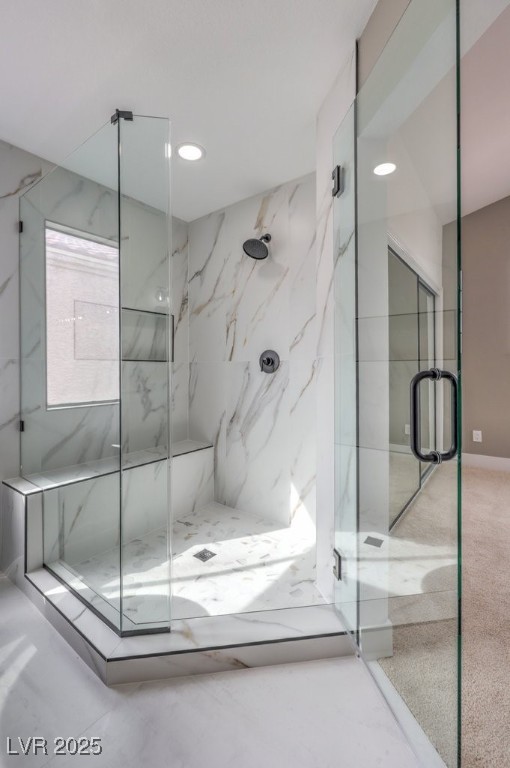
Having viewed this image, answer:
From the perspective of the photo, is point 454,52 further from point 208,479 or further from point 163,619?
point 208,479

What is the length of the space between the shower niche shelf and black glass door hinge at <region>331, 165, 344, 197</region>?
0.89m

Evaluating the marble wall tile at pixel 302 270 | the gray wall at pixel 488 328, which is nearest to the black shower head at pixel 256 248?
the marble wall tile at pixel 302 270

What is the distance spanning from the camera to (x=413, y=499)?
1121 mm

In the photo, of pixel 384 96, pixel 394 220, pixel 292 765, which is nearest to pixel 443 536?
pixel 292 765

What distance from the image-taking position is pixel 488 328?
3959mm

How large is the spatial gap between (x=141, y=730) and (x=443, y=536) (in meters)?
1.08

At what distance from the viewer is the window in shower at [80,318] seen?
1.52 meters

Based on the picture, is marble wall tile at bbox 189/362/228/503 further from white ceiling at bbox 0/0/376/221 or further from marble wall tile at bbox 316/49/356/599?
white ceiling at bbox 0/0/376/221

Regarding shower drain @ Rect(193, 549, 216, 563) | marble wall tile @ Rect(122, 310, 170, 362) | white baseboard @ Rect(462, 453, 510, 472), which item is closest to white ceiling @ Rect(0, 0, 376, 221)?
marble wall tile @ Rect(122, 310, 170, 362)

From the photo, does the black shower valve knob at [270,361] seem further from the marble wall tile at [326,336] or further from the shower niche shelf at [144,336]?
the shower niche shelf at [144,336]

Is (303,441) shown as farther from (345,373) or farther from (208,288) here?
(208,288)

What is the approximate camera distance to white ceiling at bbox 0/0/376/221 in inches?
51.0

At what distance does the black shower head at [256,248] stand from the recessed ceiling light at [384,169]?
135 cm

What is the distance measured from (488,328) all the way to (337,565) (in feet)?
11.8
